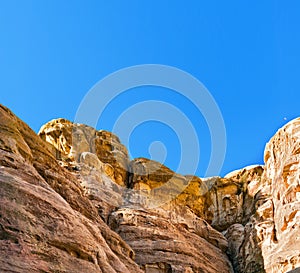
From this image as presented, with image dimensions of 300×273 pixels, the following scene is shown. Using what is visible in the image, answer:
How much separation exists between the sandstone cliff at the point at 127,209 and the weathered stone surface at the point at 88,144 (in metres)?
0.13

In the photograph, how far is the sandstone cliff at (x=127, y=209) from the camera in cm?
2206

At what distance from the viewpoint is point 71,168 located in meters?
40.1

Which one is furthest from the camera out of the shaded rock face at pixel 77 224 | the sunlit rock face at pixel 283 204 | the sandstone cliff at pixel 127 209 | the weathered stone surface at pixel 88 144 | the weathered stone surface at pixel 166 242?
the weathered stone surface at pixel 88 144

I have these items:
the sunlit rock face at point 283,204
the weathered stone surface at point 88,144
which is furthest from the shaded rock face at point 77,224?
the sunlit rock face at point 283,204

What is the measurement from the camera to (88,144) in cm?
4962

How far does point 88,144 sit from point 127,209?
1396 cm

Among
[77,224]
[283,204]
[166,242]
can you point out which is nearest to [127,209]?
[166,242]

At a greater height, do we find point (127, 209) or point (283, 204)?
point (283, 204)

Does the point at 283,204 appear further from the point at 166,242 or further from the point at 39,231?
the point at 39,231

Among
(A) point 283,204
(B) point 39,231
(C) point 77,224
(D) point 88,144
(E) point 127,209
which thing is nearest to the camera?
(B) point 39,231

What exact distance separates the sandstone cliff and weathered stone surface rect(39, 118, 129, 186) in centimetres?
13

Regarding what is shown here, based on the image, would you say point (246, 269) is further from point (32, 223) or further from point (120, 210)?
point (32, 223)

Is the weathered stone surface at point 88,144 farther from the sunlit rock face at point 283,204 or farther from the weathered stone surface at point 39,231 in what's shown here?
the weathered stone surface at point 39,231

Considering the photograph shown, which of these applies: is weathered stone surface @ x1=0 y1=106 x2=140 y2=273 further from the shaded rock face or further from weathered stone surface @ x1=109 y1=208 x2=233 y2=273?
weathered stone surface @ x1=109 y1=208 x2=233 y2=273
